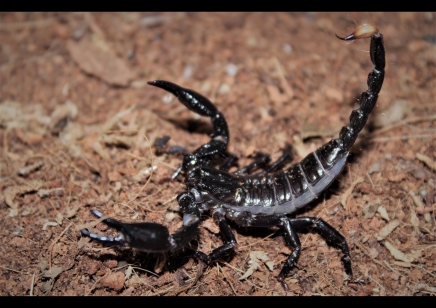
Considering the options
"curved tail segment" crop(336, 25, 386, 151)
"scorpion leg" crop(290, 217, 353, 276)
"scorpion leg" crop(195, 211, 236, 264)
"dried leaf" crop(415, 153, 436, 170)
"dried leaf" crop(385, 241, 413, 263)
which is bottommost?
"scorpion leg" crop(195, 211, 236, 264)

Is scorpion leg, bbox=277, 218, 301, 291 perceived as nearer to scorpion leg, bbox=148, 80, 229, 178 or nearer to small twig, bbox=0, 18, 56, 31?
scorpion leg, bbox=148, 80, 229, 178

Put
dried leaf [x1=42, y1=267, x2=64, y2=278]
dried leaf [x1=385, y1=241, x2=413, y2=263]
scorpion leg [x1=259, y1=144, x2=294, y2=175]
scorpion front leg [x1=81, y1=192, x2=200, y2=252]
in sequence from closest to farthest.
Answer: scorpion front leg [x1=81, y1=192, x2=200, y2=252]
dried leaf [x1=42, y1=267, x2=64, y2=278]
dried leaf [x1=385, y1=241, x2=413, y2=263]
scorpion leg [x1=259, y1=144, x2=294, y2=175]

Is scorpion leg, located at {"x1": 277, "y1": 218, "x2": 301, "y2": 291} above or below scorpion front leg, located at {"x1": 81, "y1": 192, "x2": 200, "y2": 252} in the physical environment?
below

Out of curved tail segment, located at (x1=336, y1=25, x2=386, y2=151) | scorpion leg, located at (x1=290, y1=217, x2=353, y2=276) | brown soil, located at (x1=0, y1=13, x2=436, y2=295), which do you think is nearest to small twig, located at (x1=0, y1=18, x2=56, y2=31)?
brown soil, located at (x1=0, y1=13, x2=436, y2=295)

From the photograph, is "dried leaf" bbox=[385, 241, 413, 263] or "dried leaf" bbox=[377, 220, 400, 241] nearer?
"dried leaf" bbox=[385, 241, 413, 263]

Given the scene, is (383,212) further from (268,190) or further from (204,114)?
(204,114)

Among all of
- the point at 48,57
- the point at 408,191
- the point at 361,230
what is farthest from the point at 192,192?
the point at 48,57

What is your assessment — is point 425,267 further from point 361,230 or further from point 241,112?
point 241,112

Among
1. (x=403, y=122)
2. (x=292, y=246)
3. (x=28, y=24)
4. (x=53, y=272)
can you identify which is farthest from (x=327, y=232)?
(x=28, y=24)
